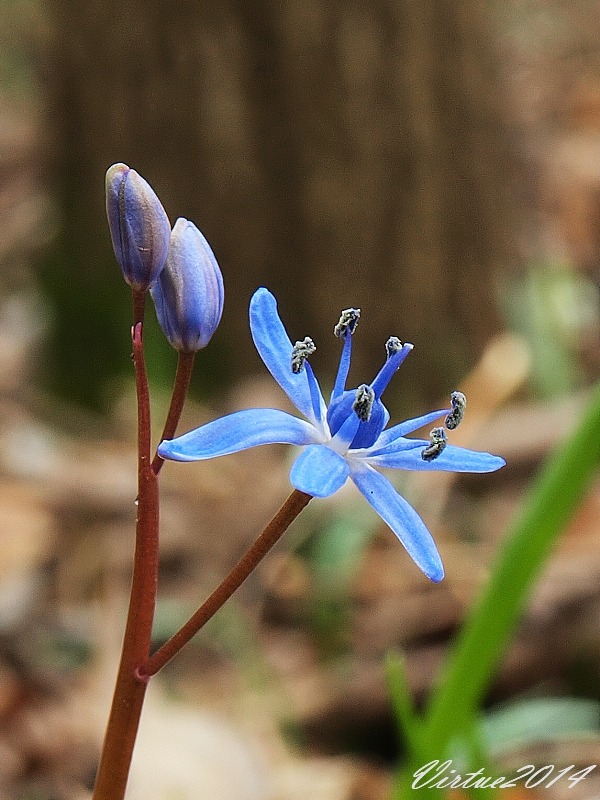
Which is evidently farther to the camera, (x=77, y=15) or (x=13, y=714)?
(x=77, y=15)

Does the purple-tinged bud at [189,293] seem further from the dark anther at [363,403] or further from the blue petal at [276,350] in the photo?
the dark anther at [363,403]

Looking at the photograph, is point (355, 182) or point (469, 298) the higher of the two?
point (355, 182)

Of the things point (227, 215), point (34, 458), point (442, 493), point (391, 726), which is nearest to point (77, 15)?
point (227, 215)

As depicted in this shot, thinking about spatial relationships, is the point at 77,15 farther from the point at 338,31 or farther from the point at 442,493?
the point at 442,493

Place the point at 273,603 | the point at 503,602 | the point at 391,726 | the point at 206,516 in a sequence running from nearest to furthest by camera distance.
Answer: the point at 503,602 → the point at 391,726 → the point at 273,603 → the point at 206,516

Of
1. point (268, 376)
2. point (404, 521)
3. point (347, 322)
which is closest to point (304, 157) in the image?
point (268, 376)

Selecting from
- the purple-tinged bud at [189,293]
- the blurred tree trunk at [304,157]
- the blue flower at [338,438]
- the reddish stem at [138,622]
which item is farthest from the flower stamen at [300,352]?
the blurred tree trunk at [304,157]

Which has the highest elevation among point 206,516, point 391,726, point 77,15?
point 77,15

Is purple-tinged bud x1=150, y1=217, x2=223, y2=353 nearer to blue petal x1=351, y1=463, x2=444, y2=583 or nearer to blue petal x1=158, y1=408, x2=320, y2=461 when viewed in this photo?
blue petal x1=158, y1=408, x2=320, y2=461
